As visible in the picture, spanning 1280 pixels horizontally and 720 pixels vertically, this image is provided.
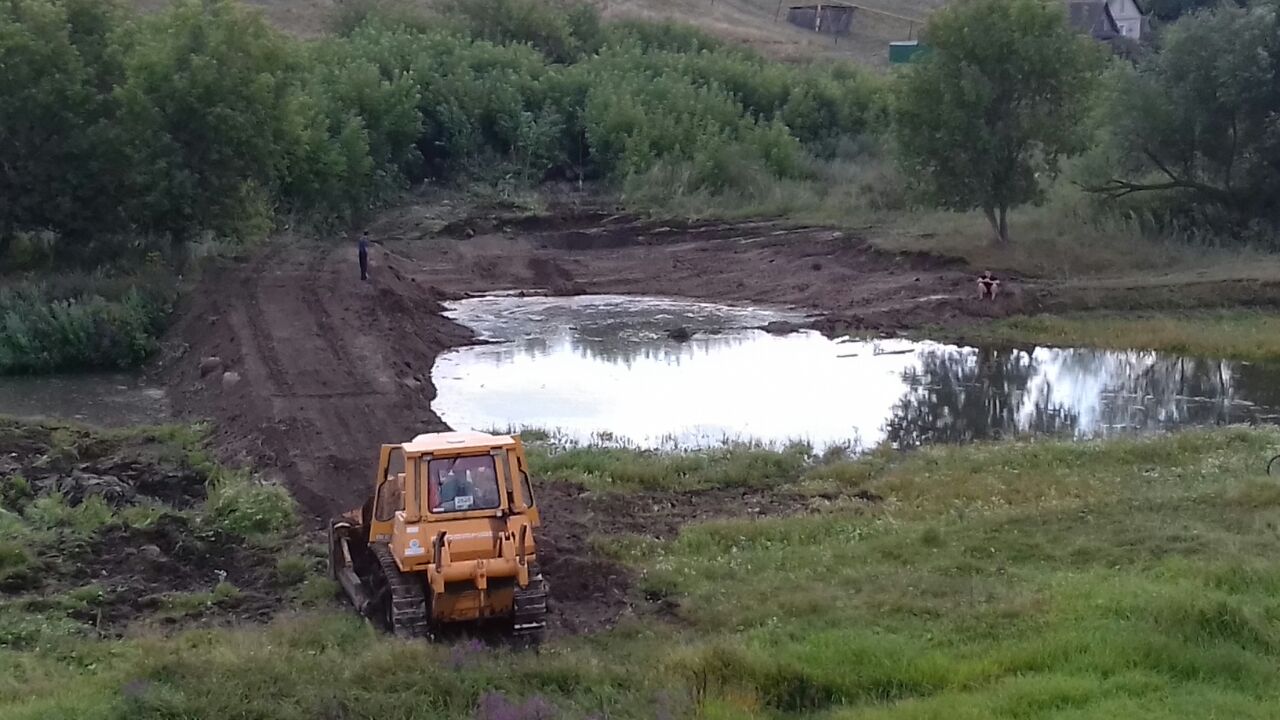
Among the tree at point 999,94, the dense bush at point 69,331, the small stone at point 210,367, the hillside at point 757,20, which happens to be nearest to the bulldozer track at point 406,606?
the small stone at point 210,367

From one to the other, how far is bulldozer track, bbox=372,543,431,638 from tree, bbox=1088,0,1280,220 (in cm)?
3340

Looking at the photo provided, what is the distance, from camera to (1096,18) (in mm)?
85250

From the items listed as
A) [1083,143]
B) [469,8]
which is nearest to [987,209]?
[1083,143]

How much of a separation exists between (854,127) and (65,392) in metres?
42.6

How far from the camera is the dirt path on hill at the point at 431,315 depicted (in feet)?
59.9

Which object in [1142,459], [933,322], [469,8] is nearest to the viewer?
[1142,459]

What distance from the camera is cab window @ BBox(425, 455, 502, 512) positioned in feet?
41.2

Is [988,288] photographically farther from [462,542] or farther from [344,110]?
[344,110]

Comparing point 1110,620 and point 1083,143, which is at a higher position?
point 1083,143

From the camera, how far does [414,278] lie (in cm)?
3934

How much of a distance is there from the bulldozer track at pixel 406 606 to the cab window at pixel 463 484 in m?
0.72

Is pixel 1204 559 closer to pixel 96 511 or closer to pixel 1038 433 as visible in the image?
pixel 1038 433

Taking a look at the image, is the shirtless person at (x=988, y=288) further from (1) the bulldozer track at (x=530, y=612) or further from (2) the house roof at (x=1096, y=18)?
(2) the house roof at (x=1096, y=18)

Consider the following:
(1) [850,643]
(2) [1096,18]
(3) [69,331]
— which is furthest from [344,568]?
(2) [1096,18]
